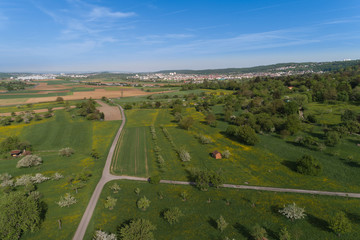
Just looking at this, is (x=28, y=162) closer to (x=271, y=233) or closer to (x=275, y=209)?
(x=271, y=233)

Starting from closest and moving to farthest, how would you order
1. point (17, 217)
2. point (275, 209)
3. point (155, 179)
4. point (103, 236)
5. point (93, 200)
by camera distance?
point (103, 236), point (17, 217), point (275, 209), point (93, 200), point (155, 179)

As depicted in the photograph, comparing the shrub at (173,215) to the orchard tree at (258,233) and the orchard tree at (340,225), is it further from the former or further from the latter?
the orchard tree at (340,225)

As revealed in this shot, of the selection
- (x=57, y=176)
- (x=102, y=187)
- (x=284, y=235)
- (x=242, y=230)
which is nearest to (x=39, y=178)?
(x=57, y=176)

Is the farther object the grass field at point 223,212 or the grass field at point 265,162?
the grass field at point 265,162

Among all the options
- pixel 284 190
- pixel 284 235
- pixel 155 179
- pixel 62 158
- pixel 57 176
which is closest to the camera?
pixel 284 235

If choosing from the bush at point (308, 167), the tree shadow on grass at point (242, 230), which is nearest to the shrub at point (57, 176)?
the tree shadow on grass at point (242, 230)

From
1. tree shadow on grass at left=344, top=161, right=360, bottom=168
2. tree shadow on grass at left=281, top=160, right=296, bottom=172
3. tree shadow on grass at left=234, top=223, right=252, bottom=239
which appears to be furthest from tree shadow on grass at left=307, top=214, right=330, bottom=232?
tree shadow on grass at left=344, top=161, right=360, bottom=168
